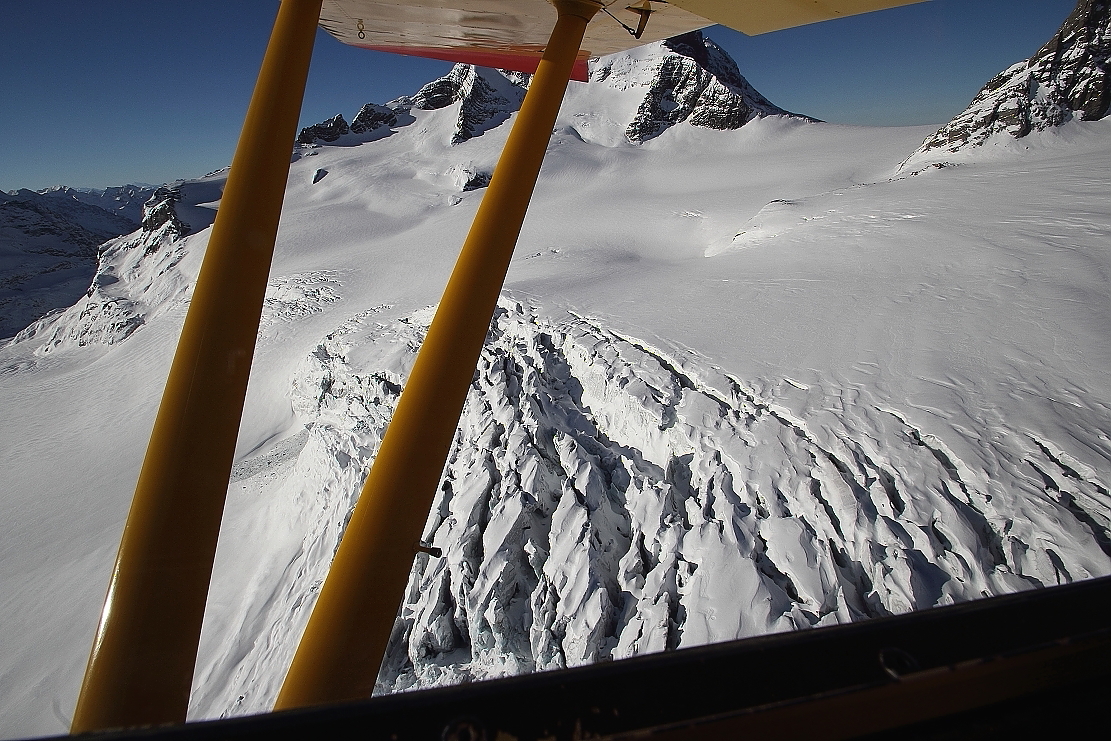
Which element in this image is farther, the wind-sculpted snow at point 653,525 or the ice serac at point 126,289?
the ice serac at point 126,289

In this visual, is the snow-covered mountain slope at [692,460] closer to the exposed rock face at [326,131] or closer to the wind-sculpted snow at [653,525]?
the wind-sculpted snow at [653,525]

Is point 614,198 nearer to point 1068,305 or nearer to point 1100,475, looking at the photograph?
point 1068,305

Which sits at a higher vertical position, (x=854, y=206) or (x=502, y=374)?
(x=854, y=206)

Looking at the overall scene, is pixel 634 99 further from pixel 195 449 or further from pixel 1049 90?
pixel 195 449

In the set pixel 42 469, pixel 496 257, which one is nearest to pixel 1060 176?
pixel 496 257

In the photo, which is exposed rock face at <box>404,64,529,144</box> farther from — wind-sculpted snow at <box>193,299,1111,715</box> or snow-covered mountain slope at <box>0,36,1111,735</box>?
wind-sculpted snow at <box>193,299,1111,715</box>

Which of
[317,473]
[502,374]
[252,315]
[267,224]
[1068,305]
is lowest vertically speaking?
[317,473]

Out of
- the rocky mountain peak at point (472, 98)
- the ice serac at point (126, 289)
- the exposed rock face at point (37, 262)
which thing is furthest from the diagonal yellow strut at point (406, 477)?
the exposed rock face at point (37, 262)
